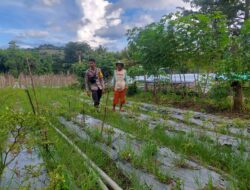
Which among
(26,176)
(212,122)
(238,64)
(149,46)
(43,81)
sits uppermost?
(149,46)

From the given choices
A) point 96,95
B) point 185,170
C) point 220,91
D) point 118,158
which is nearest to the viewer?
point 185,170

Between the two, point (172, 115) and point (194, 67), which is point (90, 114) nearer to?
point (172, 115)

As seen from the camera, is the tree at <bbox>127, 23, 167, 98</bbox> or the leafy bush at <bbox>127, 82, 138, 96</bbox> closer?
the tree at <bbox>127, 23, 167, 98</bbox>

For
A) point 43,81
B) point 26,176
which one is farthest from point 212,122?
point 43,81

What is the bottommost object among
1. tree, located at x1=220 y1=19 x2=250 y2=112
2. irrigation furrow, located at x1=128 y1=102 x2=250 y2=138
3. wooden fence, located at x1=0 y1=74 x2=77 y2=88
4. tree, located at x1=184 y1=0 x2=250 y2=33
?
irrigation furrow, located at x1=128 y1=102 x2=250 y2=138

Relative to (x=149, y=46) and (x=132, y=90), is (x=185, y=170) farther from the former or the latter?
(x=132, y=90)

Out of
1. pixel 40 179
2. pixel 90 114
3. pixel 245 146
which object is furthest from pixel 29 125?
pixel 90 114

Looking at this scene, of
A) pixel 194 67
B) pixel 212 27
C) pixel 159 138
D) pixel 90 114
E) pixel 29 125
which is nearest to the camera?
pixel 29 125

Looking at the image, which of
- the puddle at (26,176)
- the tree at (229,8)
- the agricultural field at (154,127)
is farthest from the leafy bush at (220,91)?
the tree at (229,8)

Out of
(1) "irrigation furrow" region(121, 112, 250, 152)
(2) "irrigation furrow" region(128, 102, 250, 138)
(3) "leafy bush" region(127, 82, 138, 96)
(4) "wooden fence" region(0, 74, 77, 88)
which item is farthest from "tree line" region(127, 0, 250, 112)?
(4) "wooden fence" region(0, 74, 77, 88)

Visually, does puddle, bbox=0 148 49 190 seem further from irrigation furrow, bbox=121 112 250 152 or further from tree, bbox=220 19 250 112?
tree, bbox=220 19 250 112

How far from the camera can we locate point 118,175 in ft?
11.3

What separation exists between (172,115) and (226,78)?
1670mm

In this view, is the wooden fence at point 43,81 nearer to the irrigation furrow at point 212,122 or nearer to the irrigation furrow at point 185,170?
the irrigation furrow at point 212,122
